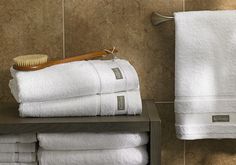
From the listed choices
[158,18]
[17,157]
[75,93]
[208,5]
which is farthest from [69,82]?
[208,5]

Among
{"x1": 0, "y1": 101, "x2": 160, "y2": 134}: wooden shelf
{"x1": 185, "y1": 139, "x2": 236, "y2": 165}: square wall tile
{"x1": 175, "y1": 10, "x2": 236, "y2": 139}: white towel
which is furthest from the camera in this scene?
{"x1": 185, "y1": 139, "x2": 236, "y2": 165}: square wall tile

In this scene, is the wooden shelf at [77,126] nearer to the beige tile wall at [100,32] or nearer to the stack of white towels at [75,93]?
the stack of white towels at [75,93]

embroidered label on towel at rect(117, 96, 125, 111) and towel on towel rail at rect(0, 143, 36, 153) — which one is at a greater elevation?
embroidered label on towel at rect(117, 96, 125, 111)

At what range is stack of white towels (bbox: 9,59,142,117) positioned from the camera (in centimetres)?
132

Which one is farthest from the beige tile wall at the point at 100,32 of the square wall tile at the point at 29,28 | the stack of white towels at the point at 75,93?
the stack of white towels at the point at 75,93

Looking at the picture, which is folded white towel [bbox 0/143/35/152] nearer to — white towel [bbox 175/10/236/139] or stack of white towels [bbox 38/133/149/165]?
stack of white towels [bbox 38/133/149/165]

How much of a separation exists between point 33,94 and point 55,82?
2.6 inches

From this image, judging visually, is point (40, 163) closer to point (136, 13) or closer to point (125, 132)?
point (125, 132)

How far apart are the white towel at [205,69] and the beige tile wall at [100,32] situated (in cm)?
9

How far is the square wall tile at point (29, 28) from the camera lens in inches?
60.6

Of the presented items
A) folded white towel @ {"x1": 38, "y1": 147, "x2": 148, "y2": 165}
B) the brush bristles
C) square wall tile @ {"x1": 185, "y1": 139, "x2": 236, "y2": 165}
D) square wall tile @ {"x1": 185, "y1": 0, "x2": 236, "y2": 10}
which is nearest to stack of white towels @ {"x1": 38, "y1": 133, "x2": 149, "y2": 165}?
folded white towel @ {"x1": 38, "y1": 147, "x2": 148, "y2": 165}

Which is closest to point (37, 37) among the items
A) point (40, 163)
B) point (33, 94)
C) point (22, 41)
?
point (22, 41)

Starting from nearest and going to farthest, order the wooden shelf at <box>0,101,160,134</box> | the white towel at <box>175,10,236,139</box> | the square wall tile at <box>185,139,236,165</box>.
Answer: the wooden shelf at <box>0,101,160,134</box> → the white towel at <box>175,10,236,139</box> → the square wall tile at <box>185,139,236,165</box>

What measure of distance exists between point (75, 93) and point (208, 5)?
20.0 inches
